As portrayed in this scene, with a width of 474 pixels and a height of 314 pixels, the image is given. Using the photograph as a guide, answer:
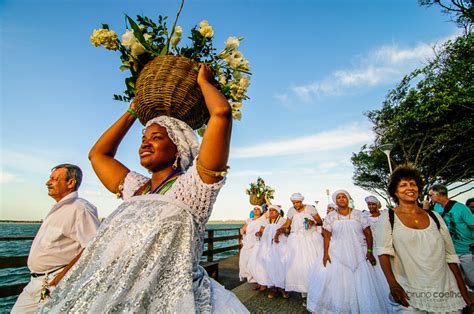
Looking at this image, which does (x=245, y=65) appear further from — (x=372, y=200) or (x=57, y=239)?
(x=372, y=200)

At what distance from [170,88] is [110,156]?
836 millimetres

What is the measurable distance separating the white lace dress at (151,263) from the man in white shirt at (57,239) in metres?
1.58

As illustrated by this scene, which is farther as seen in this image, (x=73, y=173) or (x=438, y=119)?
(x=438, y=119)

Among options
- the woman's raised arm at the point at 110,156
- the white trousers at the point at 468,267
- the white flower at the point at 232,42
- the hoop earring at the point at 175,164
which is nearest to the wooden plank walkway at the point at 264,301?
the white trousers at the point at 468,267

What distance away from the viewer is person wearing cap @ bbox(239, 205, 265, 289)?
7.70 m

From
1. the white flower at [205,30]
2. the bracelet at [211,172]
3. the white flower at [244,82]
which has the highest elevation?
the white flower at [205,30]

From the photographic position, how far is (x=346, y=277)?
4598 millimetres

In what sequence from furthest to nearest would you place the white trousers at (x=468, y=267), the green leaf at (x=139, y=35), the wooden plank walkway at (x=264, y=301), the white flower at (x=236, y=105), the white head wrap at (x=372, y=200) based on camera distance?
the white head wrap at (x=372, y=200)
the wooden plank walkway at (x=264, y=301)
the white trousers at (x=468, y=267)
the white flower at (x=236, y=105)
the green leaf at (x=139, y=35)

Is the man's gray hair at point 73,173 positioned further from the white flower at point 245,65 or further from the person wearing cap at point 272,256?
the person wearing cap at point 272,256

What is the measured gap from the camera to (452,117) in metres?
14.9

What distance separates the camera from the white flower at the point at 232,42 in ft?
6.17

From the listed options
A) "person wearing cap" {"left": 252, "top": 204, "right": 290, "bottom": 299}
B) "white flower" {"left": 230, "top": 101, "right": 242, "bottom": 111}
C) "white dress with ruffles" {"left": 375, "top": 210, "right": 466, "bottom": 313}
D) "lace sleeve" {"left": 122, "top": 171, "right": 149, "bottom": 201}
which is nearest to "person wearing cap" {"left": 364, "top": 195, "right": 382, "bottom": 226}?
"person wearing cap" {"left": 252, "top": 204, "right": 290, "bottom": 299}

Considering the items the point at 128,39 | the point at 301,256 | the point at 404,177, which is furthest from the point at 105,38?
the point at 301,256

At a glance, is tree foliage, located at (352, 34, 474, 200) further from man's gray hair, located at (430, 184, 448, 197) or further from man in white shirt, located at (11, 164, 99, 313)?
man in white shirt, located at (11, 164, 99, 313)
